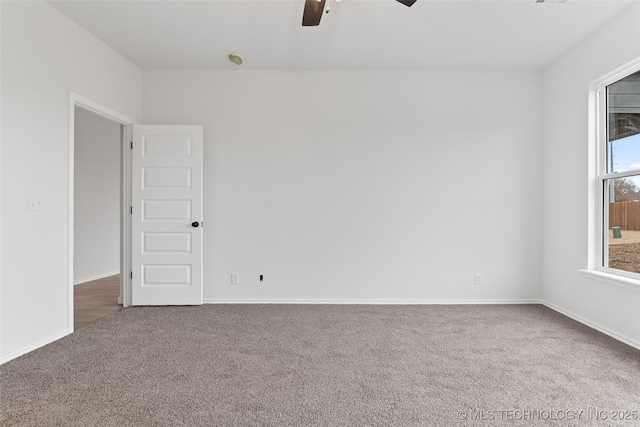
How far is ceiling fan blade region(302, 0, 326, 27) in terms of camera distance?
2157 millimetres

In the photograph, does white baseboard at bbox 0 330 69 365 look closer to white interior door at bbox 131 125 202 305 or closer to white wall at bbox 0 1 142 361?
white wall at bbox 0 1 142 361

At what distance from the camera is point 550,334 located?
9.65 ft

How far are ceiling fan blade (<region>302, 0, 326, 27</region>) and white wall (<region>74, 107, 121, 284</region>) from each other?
4467mm

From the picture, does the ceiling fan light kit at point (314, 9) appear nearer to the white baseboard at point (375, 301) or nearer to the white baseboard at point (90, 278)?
the white baseboard at point (375, 301)

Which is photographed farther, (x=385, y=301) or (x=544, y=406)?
(x=385, y=301)

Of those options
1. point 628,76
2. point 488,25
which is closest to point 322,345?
point 488,25

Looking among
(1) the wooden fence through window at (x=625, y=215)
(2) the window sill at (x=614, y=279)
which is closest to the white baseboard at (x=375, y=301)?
(2) the window sill at (x=614, y=279)

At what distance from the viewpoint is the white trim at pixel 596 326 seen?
2734 millimetres

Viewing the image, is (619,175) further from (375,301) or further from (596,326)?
(375,301)

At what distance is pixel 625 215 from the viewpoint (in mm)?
2961

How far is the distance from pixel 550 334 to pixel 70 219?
14.4 ft

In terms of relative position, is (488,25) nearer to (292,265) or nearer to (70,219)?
(292,265)

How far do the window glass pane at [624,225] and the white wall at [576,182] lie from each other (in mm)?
193

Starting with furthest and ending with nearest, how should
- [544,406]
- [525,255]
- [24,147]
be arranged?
[525,255], [24,147], [544,406]
